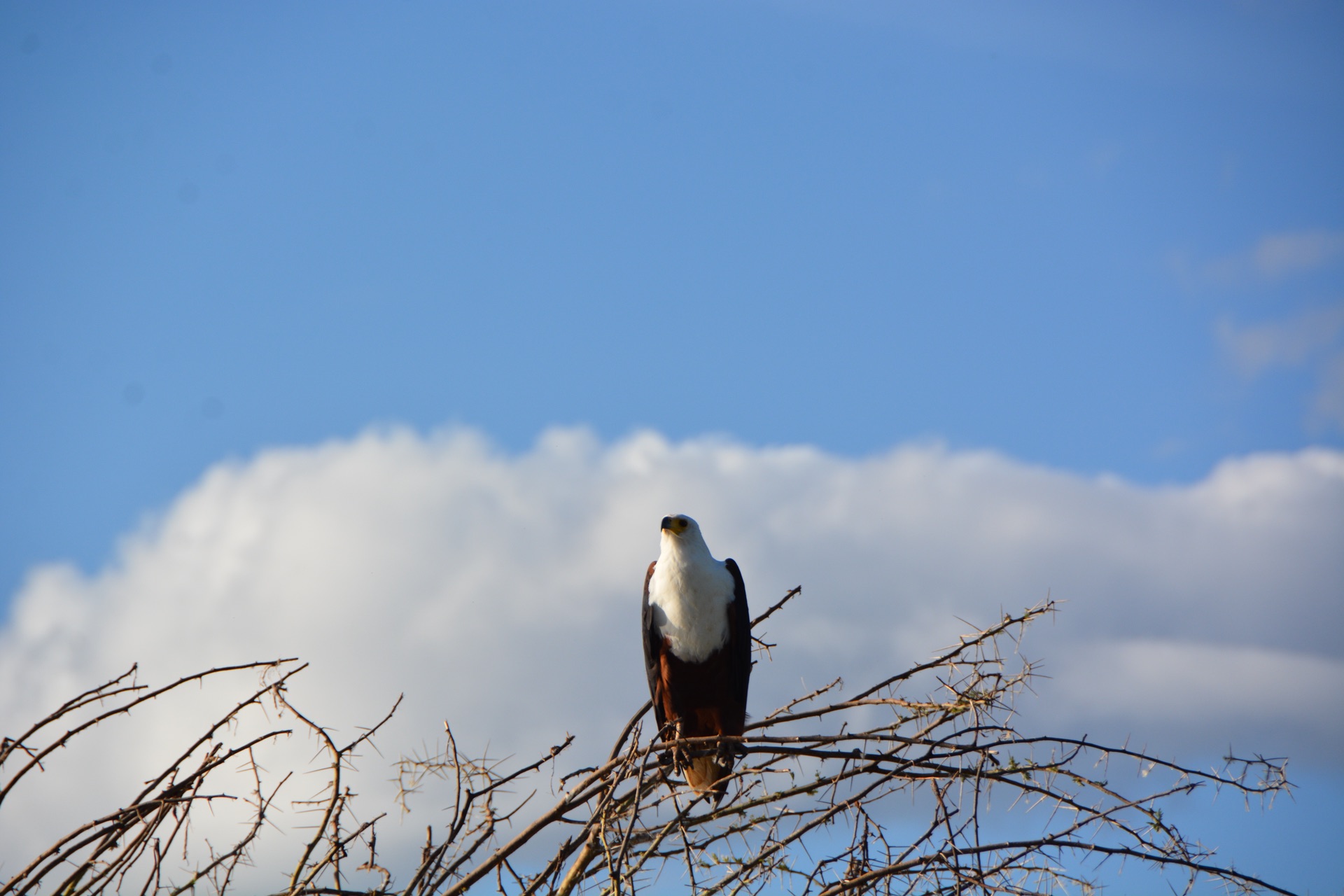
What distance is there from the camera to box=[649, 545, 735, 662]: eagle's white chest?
5.25m

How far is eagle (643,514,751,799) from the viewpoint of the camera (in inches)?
207

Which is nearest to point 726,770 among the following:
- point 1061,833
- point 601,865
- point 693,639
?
point 693,639

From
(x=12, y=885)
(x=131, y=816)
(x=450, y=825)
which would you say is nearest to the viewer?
(x=12, y=885)

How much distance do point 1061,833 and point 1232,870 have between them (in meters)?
0.44

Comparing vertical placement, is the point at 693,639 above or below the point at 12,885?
above

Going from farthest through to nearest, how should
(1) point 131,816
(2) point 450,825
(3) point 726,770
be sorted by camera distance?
Answer: (3) point 726,770, (2) point 450,825, (1) point 131,816

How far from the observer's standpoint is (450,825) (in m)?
3.45

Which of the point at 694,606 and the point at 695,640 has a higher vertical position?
the point at 694,606

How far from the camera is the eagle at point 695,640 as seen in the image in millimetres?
5258

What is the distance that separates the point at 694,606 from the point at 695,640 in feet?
0.54

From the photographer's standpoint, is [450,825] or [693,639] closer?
[450,825]

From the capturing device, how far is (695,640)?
5242mm

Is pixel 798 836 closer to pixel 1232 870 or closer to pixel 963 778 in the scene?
pixel 963 778

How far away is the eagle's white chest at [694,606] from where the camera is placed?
5250 mm
